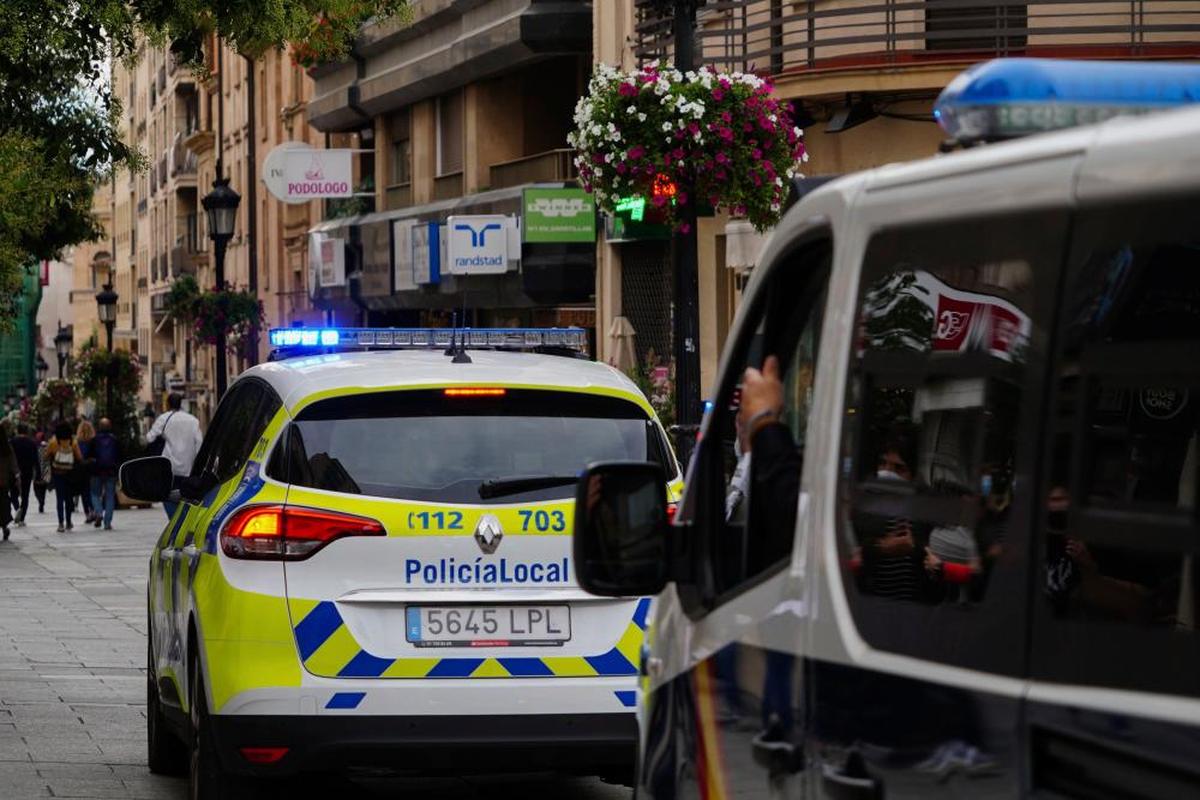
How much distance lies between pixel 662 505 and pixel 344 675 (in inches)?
128

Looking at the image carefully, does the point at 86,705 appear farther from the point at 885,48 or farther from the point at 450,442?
the point at 885,48

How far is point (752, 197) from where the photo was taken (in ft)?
58.5

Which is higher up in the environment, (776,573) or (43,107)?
(43,107)

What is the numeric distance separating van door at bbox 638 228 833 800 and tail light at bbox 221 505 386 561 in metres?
2.60

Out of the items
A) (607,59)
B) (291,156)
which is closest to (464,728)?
(607,59)

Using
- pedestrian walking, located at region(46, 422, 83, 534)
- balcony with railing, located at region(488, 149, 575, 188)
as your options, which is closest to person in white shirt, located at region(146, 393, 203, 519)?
pedestrian walking, located at region(46, 422, 83, 534)

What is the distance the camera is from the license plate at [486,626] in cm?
780

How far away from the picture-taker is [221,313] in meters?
37.2

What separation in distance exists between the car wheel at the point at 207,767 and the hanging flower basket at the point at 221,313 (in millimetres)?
27949

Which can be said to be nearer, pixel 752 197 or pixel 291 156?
pixel 752 197

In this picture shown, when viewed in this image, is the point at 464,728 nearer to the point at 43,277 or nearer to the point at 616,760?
the point at 616,760

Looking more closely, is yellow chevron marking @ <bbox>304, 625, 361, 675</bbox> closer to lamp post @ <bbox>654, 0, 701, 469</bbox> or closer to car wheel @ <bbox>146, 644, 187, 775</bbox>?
car wheel @ <bbox>146, 644, 187, 775</bbox>

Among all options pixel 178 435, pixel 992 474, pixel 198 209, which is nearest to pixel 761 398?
pixel 992 474

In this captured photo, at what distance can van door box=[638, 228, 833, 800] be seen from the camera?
13.7 ft
